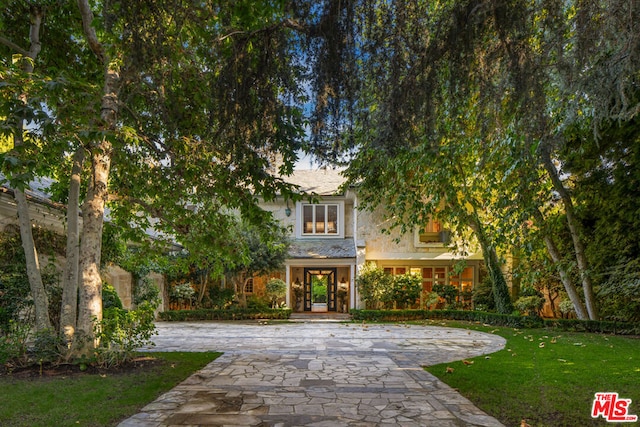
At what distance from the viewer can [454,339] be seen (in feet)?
36.7

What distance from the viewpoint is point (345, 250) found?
736 inches

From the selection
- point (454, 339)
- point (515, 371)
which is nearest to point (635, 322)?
A: point (454, 339)

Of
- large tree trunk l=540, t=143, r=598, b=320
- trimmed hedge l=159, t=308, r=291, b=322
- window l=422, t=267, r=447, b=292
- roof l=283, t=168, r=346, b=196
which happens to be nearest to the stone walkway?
large tree trunk l=540, t=143, r=598, b=320

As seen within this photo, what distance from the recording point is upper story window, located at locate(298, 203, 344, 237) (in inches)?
782

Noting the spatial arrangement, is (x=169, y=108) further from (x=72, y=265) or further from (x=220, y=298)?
(x=220, y=298)

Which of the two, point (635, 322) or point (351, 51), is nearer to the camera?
point (351, 51)

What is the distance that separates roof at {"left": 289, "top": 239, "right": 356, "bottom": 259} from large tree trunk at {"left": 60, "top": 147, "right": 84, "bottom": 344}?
11051 millimetres

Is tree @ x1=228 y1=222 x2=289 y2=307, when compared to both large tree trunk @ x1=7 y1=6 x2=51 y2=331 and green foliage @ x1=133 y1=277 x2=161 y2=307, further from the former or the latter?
large tree trunk @ x1=7 y1=6 x2=51 y2=331

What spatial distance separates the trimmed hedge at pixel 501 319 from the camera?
471 inches

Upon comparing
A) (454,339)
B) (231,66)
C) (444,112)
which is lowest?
(454,339)

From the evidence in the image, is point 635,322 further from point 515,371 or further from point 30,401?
point 30,401

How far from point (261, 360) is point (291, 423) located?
376 cm

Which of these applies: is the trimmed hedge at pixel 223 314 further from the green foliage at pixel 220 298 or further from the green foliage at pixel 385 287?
the green foliage at pixel 385 287

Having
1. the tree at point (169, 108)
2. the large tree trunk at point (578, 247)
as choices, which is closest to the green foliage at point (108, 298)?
the tree at point (169, 108)
